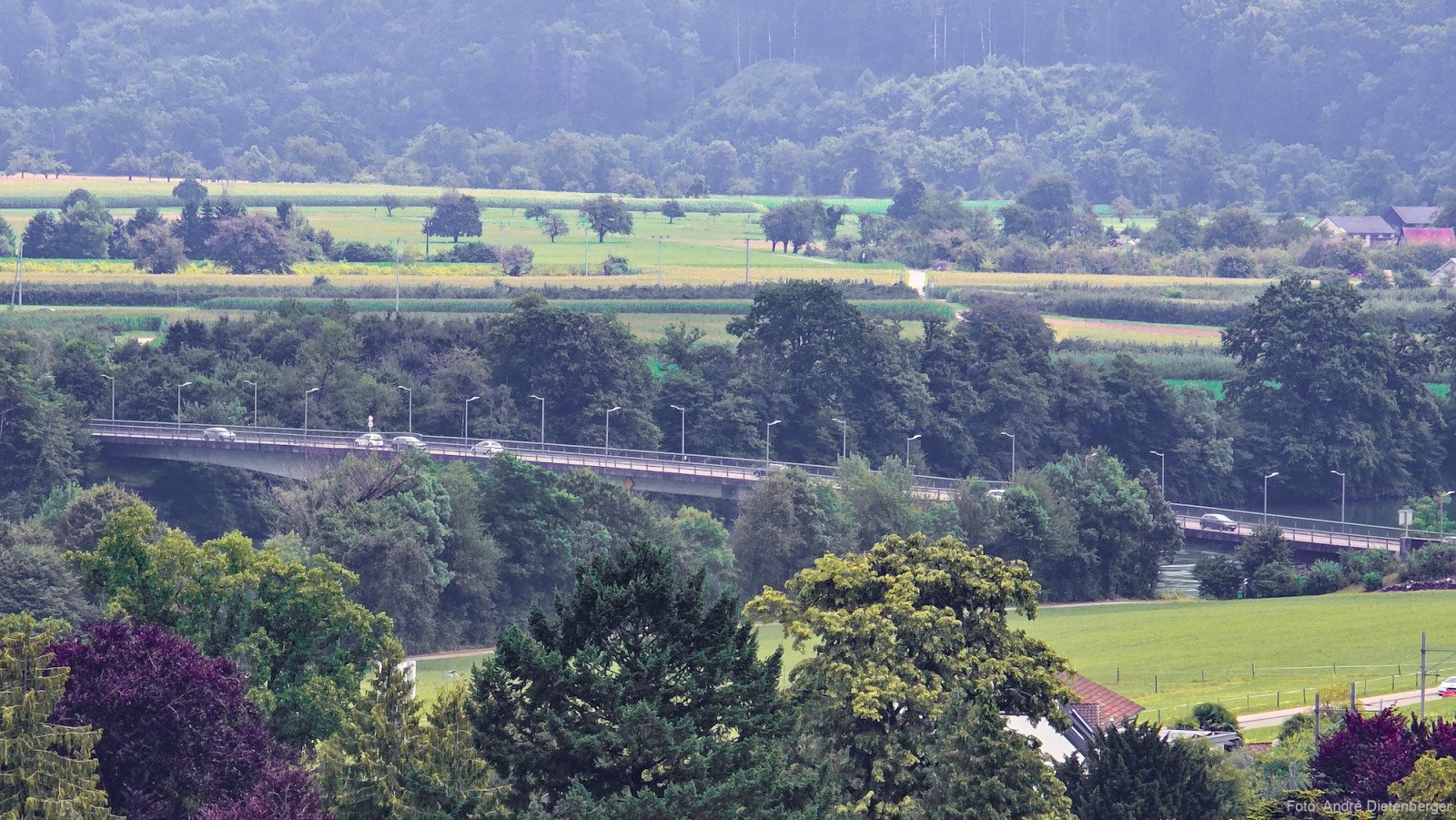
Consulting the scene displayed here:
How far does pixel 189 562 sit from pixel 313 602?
328cm

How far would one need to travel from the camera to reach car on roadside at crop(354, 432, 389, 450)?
120725 mm

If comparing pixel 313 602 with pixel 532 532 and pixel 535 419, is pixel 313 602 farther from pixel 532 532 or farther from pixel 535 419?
pixel 535 419

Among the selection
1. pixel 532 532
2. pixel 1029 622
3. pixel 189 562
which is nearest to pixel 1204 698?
pixel 1029 622

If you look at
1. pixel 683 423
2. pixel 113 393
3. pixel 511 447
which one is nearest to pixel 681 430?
pixel 683 423

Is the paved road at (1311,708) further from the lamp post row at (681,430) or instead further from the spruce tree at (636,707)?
the lamp post row at (681,430)

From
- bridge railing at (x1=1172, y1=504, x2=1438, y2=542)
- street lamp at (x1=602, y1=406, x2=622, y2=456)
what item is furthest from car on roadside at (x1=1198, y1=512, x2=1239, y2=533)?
street lamp at (x1=602, y1=406, x2=622, y2=456)

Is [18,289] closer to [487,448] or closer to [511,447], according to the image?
[511,447]

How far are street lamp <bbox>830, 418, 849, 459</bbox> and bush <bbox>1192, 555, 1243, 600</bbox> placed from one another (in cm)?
2567

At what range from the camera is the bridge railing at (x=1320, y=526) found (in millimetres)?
108194

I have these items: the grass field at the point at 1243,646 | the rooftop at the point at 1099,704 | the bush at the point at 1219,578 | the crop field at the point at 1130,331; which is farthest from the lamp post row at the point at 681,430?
the rooftop at the point at 1099,704

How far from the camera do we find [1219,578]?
105938 mm

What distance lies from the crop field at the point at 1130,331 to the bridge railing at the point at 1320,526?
46.1 meters

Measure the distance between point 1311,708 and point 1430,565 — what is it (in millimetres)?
35124

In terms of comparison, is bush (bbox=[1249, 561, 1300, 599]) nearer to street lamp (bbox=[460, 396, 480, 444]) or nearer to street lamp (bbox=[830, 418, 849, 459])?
street lamp (bbox=[830, 418, 849, 459])
